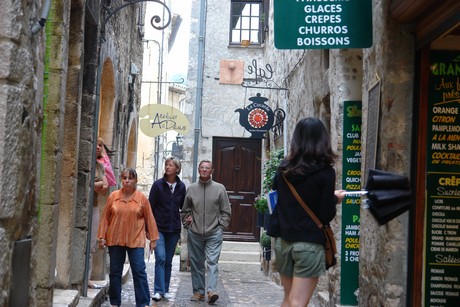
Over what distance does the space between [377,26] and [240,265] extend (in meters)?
9.36

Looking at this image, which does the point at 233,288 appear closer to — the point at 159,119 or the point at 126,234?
the point at 126,234

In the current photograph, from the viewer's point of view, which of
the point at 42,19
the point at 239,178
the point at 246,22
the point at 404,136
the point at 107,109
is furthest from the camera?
the point at 246,22

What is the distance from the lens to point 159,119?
13.6m

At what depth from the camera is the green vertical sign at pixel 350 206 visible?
6918mm

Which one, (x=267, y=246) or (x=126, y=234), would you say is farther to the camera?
(x=267, y=246)

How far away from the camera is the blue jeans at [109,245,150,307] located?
6961 mm

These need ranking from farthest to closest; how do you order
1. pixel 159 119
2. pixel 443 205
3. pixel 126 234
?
pixel 159 119, pixel 126 234, pixel 443 205

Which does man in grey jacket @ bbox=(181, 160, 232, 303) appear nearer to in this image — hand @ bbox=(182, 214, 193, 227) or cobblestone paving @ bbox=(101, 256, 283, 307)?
hand @ bbox=(182, 214, 193, 227)

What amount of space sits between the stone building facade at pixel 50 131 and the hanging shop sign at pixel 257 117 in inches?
114

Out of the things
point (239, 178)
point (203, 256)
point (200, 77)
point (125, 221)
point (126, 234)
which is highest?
point (200, 77)

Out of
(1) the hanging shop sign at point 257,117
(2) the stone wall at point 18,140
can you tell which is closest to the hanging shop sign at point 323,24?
(2) the stone wall at point 18,140

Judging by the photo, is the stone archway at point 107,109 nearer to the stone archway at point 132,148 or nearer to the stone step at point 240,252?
the stone archway at point 132,148

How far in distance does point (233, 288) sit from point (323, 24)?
5.54 meters

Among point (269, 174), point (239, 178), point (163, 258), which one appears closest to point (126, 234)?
point (163, 258)
